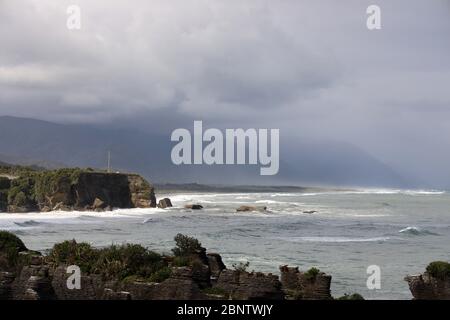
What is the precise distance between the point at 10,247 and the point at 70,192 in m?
75.3

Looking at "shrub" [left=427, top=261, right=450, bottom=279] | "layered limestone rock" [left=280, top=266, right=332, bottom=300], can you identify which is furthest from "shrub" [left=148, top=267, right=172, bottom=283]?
"shrub" [left=427, top=261, right=450, bottom=279]

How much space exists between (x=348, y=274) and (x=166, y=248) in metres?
14.6

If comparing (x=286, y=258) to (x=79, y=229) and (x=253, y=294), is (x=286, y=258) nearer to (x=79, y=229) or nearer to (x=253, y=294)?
(x=253, y=294)

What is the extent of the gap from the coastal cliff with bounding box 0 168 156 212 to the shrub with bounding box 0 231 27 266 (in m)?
72.6

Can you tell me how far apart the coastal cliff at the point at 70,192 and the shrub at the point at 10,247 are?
72.6m

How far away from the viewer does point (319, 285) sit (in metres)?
20.1

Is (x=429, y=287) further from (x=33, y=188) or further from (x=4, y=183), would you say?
(x=4, y=183)

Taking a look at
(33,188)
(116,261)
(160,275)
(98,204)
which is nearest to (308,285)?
(160,275)

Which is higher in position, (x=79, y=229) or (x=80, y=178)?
(x=80, y=178)

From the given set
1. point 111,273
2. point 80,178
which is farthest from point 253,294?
point 80,178

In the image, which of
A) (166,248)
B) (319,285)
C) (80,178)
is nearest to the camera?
(319,285)

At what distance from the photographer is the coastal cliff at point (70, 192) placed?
9350 cm

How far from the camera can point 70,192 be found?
95.0 m
